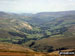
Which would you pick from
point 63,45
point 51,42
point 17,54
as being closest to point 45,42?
point 51,42

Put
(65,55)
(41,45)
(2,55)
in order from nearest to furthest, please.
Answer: (65,55), (2,55), (41,45)

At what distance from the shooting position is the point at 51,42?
152 m

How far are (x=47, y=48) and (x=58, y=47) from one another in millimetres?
9530

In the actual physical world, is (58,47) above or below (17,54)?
below

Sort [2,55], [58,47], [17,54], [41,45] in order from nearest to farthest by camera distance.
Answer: [2,55], [17,54], [58,47], [41,45]

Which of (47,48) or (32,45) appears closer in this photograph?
(47,48)

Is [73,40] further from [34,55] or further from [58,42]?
[34,55]

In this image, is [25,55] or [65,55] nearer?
[65,55]

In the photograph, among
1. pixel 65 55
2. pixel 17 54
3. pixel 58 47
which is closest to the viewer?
pixel 65 55

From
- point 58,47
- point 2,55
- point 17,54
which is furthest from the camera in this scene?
point 58,47

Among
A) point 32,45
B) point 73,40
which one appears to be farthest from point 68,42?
point 32,45

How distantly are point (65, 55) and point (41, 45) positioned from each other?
272 feet

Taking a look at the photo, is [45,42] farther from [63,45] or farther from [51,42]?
[63,45]

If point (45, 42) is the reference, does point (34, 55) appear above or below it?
above
